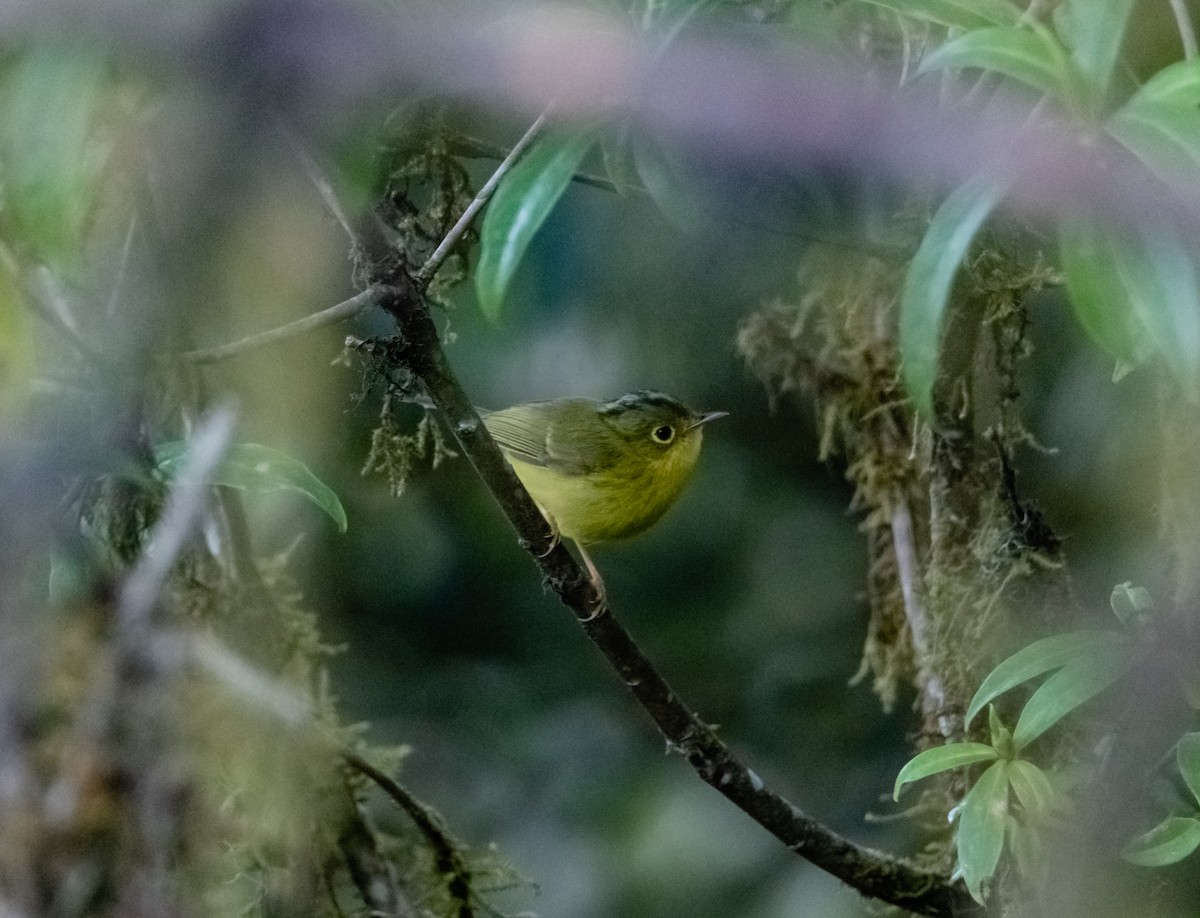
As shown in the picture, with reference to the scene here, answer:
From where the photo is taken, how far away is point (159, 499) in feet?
4.05

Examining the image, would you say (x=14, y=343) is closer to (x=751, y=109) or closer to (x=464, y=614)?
(x=751, y=109)

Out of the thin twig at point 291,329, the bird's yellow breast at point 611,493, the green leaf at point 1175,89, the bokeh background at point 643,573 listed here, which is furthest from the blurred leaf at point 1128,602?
the bird's yellow breast at point 611,493

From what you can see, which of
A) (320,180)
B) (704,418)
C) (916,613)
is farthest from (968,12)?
(704,418)

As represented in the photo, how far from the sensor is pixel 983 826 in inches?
53.7

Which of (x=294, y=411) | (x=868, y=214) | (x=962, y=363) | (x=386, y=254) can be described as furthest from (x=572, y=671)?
(x=386, y=254)

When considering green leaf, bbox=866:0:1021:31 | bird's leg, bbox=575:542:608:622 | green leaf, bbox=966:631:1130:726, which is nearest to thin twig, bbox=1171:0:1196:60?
green leaf, bbox=866:0:1021:31

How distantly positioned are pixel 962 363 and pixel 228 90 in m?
1.23

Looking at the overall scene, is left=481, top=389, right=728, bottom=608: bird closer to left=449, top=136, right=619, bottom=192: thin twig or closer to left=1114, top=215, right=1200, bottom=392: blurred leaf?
left=449, top=136, right=619, bottom=192: thin twig

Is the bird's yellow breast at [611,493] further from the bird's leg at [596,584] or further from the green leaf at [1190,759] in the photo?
the green leaf at [1190,759]

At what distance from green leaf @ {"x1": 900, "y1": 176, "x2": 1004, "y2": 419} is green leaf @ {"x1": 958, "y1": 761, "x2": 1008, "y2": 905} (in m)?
0.62

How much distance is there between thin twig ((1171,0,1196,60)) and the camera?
122 centimetres

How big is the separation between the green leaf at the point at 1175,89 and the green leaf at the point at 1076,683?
533 millimetres

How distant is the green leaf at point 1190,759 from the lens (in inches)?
49.4

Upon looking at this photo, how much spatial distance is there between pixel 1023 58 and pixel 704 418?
145 cm
